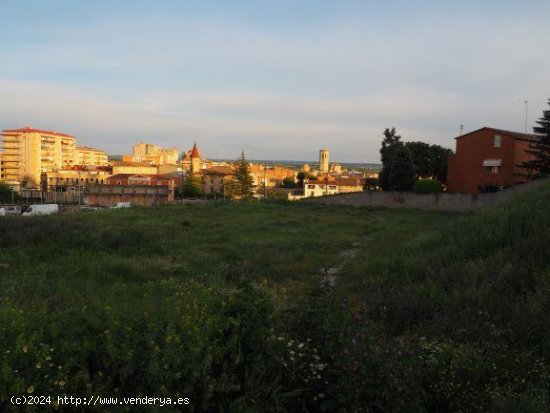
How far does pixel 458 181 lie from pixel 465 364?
36876 millimetres

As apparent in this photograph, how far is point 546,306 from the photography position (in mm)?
5367

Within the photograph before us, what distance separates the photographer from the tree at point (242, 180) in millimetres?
62750

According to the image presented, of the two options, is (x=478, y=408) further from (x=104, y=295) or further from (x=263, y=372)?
(x=104, y=295)

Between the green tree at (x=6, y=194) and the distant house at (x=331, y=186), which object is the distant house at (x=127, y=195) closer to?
the distant house at (x=331, y=186)

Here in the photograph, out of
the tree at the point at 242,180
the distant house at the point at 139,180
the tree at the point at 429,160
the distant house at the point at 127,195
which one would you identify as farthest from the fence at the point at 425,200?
the distant house at the point at 139,180

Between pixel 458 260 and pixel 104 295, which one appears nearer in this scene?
pixel 104 295

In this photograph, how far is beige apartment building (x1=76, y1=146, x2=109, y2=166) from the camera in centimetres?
16988

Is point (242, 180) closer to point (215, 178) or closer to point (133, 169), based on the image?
point (215, 178)

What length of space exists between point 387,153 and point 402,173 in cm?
352

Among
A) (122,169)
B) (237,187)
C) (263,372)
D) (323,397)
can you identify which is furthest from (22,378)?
(122,169)

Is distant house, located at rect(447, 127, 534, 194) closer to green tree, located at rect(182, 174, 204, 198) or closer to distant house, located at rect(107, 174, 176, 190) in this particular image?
green tree, located at rect(182, 174, 204, 198)

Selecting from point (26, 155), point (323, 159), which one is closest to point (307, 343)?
point (26, 155)

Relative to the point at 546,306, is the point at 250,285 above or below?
above

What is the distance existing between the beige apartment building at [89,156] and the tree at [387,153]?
142 metres
